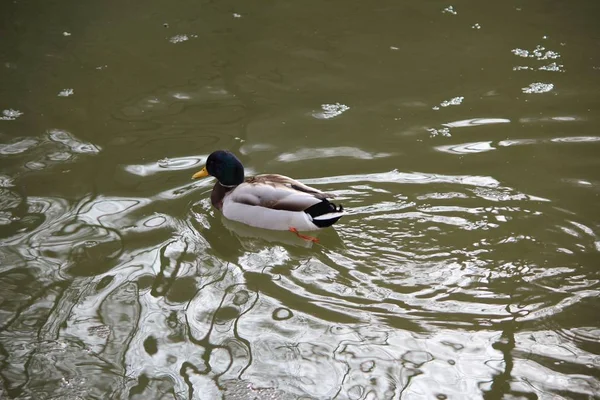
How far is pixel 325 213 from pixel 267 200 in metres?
0.44

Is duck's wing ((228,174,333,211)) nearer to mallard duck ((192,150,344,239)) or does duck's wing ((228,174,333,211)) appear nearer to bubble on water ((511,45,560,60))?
mallard duck ((192,150,344,239))

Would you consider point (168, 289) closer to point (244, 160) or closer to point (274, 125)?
point (244, 160)

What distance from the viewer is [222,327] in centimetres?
436

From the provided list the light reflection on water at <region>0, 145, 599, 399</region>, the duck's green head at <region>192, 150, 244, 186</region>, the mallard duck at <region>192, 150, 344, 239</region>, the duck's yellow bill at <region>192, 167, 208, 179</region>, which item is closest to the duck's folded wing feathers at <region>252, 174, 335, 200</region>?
the mallard duck at <region>192, 150, 344, 239</region>

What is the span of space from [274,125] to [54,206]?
1.98 meters

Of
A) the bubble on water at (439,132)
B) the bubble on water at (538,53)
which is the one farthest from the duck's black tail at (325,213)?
the bubble on water at (538,53)

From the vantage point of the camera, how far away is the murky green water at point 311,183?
409 cm

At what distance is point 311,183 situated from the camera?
5746 millimetres

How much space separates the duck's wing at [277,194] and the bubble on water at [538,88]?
2.71 meters

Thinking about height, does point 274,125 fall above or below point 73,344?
above

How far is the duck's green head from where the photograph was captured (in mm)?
5582

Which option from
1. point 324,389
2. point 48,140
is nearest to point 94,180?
point 48,140

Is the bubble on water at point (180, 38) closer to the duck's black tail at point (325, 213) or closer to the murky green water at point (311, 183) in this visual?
the murky green water at point (311, 183)

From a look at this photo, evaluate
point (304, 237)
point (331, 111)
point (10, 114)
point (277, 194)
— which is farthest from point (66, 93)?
point (304, 237)
